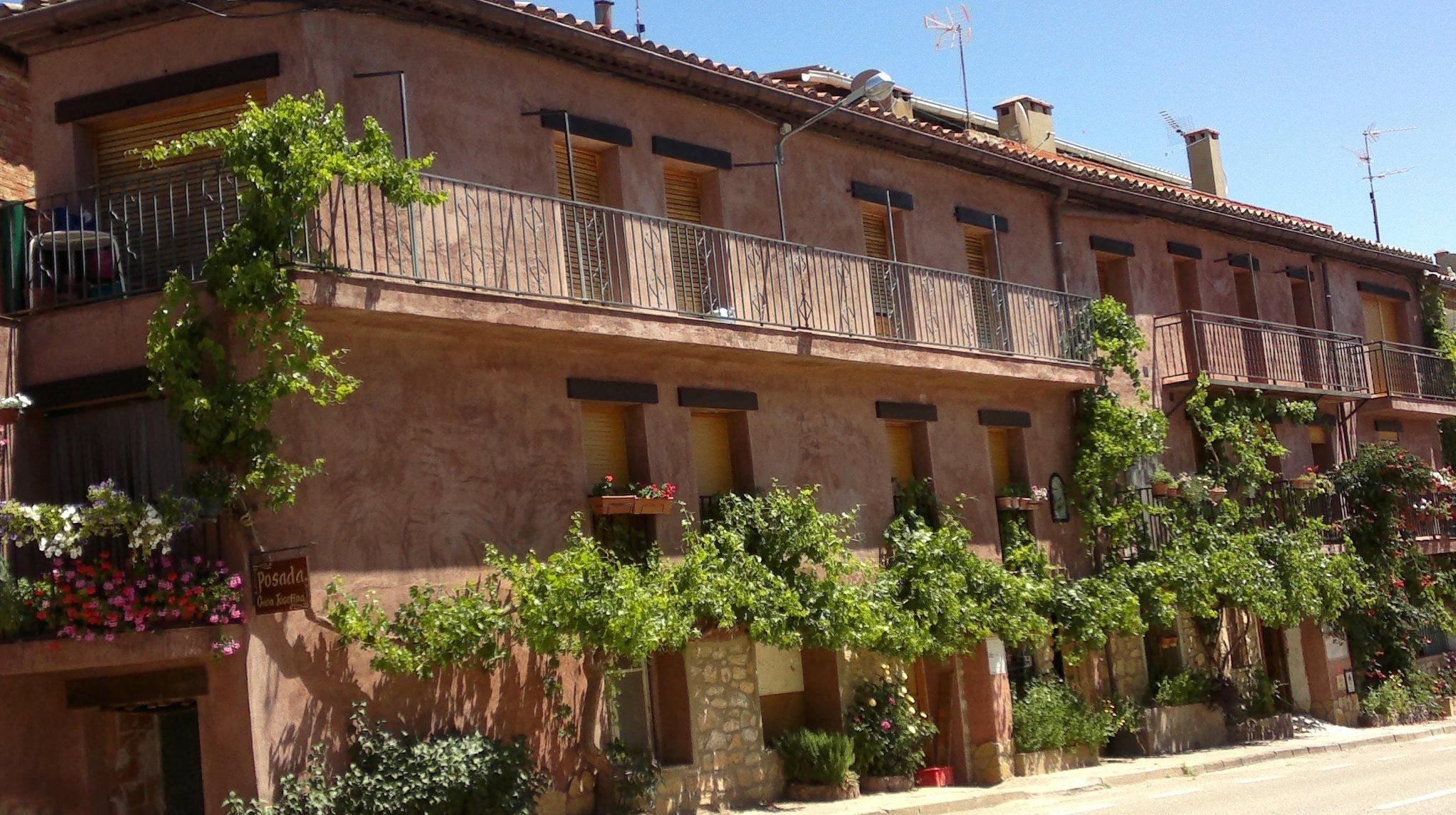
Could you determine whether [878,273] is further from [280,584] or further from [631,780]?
[280,584]

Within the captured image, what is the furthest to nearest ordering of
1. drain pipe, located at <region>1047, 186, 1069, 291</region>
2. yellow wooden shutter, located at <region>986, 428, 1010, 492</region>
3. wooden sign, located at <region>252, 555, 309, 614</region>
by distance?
1. drain pipe, located at <region>1047, 186, 1069, 291</region>
2. yellow wooden shutter, located at <region>986, 428, 1010, 492</region>
3. wooden sign, located at <region>252, 555, 309, 614</region>

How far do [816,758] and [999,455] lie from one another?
6385 millimetres

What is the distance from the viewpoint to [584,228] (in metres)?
Answer: 16.0

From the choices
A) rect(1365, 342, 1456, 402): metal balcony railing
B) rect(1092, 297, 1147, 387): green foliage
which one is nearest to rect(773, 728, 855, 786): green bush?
rect(1092, 297, 1147, 387): green foliage

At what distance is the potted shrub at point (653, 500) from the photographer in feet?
50.4

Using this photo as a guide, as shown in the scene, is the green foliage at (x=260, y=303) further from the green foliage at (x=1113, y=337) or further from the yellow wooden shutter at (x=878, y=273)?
the green foliage at (x=1113, y=337)

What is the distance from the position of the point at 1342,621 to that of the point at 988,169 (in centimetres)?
1039

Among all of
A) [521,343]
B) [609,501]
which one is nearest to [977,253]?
[609,501]

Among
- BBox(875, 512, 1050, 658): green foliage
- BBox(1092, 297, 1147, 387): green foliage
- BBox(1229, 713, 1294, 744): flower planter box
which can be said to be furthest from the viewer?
BBox(1229, 713, 1294, 744): flower planter box

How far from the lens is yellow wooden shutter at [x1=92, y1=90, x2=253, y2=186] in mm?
14008

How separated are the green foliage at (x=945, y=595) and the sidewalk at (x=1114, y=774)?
65.1 inches

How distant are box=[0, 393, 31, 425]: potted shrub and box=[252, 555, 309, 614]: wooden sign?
90.1 inches

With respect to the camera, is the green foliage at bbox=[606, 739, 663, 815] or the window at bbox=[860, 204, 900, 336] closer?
the green foliage at bbox=[606, 739, 663, 815]

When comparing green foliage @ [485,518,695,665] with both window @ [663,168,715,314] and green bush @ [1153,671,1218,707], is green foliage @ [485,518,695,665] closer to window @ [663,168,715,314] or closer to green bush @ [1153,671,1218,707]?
window @ [663,168,715,314]
